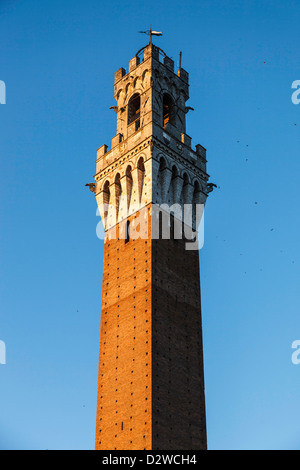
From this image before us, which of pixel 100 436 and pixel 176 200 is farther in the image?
pixel 176 200

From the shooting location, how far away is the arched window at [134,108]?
40094 millimetres

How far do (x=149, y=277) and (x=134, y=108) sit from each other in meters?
13.4

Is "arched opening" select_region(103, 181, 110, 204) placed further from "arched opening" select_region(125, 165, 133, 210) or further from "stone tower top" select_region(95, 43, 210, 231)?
"arched opening" select_region(125, 165, 133, 210)

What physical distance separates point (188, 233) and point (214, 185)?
4.56 metres

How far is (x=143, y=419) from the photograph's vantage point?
94.8ft

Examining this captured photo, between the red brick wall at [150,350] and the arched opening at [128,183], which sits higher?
the arched opening at [128,183]

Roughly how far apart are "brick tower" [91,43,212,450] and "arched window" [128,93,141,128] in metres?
0.07

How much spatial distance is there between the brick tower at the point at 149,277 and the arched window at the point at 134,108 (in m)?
0.07

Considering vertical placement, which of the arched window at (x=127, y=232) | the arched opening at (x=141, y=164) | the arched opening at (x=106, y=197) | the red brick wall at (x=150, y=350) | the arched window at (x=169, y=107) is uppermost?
the arched window at (x=169, y=107)

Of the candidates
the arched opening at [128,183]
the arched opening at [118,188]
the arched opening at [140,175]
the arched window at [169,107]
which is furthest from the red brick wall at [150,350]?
the arched window at [169,107]

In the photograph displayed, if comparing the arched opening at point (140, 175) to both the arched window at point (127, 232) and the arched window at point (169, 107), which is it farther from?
the arched window at point (169, 107)

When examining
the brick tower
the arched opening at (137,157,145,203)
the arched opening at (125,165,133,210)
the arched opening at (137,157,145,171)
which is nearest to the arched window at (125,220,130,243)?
the brick tower
